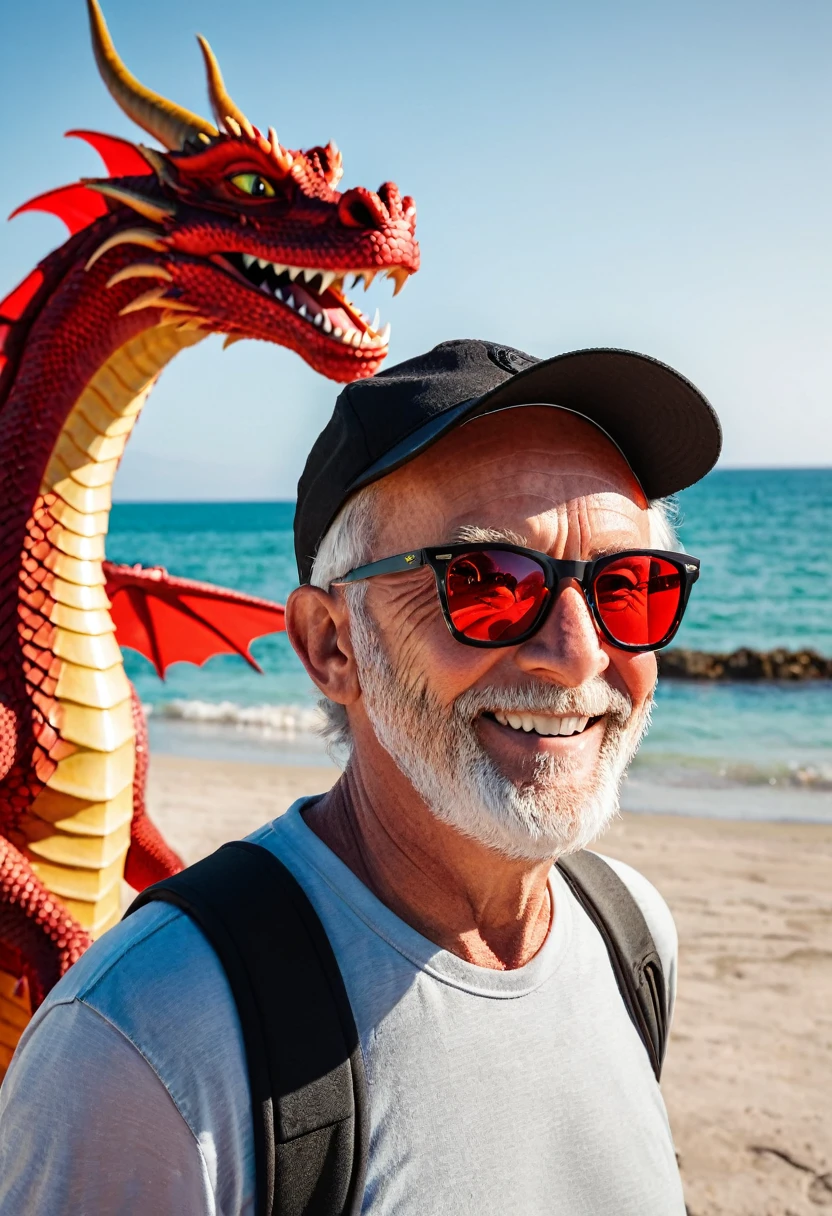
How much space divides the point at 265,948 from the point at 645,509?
764 millimetres

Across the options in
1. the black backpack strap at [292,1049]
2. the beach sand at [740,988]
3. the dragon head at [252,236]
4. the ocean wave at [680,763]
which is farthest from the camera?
the ocean wave at [680,763]

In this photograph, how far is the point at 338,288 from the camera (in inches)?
96.3

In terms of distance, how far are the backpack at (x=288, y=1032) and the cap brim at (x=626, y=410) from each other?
1.62ft

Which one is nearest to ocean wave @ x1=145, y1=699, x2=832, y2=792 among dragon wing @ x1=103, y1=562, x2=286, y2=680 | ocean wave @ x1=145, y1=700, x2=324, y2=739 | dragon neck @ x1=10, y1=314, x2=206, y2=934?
ocean wave @ x1=145, y1=700, x2=324, y2=739

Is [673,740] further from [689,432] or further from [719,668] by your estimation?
[689,432]

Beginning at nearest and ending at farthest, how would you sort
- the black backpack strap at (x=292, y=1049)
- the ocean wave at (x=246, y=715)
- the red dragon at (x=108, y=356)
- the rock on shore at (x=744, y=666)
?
1. the black backpack strap at (x=292, y=1049)
2. the red dragon at (x=108, y=356)
3. the ocean wave at (x=246, y=715)
4. the rock on shore at (x=744, y=666)

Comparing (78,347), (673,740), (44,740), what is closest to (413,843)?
(44,740)

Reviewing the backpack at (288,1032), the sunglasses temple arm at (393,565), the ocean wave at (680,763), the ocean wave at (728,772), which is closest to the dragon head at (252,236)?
the sunglasses temple arm at (393,565)

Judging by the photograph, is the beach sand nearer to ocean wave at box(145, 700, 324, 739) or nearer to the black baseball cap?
the black baseball cap

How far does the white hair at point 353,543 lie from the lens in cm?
138

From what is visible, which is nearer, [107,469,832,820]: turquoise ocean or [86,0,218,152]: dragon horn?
[86,0,218,152]: dragon horn

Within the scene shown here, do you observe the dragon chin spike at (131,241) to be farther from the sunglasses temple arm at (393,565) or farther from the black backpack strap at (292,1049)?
the black backpack strap at (292,1049)

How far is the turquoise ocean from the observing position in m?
9.57

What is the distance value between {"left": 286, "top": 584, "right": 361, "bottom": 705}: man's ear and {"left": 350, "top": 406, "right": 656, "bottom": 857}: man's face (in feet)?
0.27
